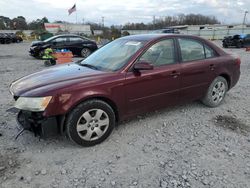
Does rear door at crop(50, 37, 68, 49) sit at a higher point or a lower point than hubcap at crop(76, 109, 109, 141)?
higher

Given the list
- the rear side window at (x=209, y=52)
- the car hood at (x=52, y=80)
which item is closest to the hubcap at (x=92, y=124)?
the car hood at (x=52, y=80)

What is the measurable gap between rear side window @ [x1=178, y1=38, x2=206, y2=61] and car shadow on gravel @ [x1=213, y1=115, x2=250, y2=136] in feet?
3.99

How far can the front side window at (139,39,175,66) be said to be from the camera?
3.94 meters

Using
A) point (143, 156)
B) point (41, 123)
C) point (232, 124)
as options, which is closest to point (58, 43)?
point (41, 123)

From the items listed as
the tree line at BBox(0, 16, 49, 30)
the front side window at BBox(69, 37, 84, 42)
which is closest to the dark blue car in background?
the front side window at BBox(69, 37, 84, 42)

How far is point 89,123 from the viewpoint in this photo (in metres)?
3.40

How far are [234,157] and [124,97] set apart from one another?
1752mm

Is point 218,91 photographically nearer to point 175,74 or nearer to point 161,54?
point 175,74

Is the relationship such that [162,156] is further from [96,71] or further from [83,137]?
[96,71]

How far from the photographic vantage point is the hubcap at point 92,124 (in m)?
3.35

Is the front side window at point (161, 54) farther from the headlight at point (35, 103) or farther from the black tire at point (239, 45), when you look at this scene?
the black tire at point (239, 45)

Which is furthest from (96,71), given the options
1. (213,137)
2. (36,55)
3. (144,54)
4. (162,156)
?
(36,55)

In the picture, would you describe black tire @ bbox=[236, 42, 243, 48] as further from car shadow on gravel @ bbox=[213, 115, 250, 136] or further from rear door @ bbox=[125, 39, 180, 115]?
rear door @ bbox=[125, 39, 180, 115]

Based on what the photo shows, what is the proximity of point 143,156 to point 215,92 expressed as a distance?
251 cm
